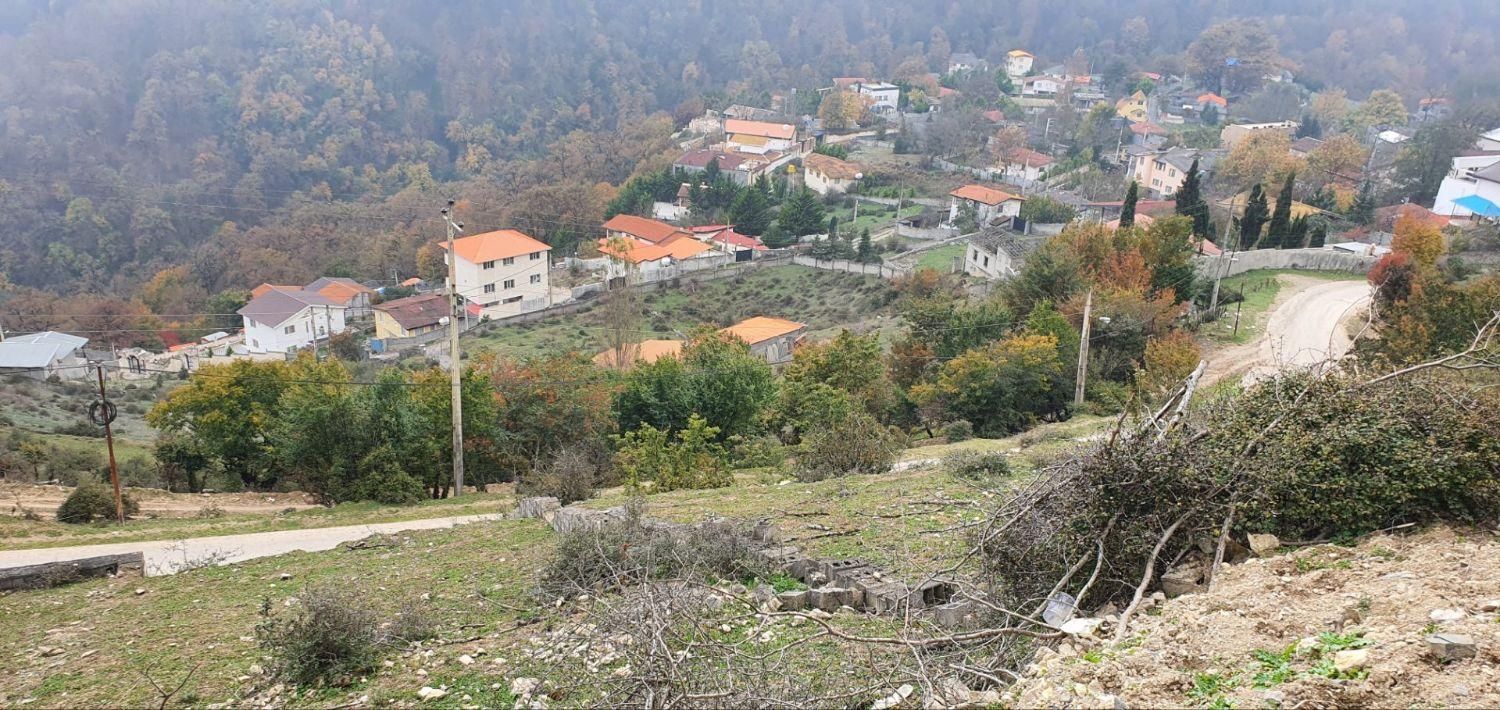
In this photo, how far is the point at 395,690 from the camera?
19.6ft

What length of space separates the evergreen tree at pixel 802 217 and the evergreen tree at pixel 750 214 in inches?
97.5

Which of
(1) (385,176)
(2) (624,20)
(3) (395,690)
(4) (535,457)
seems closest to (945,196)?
(4) (535,457)

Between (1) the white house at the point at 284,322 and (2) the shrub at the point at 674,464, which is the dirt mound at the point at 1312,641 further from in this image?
(1) the white house at the point at 284,322

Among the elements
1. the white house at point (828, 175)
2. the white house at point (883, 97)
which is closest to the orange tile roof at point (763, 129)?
the white house at point (828, 175)

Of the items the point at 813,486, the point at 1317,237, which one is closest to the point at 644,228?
the point at 1317,237

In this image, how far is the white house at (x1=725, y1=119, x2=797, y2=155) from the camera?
8050 centimetres

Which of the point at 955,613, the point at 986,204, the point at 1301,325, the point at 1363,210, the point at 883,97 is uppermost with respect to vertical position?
the point at 883,97

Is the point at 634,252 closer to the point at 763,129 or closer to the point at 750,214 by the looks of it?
the point at 750,214

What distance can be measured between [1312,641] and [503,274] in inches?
1959

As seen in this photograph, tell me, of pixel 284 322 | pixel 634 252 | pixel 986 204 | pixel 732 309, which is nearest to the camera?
pixel 284 322

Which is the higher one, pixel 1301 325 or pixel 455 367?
pixel 455 367

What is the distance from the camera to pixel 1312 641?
4641mm

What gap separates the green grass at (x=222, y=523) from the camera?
41.6 feet

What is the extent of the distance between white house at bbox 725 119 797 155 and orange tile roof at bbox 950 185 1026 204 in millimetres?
23010
